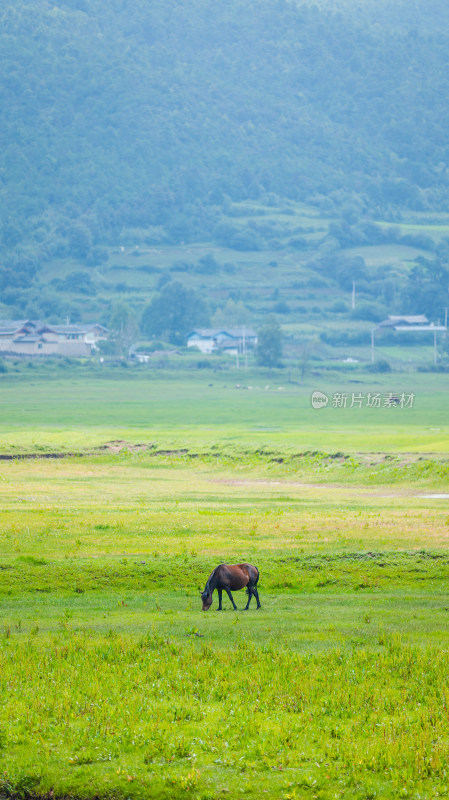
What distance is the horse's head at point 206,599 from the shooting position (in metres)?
22.1

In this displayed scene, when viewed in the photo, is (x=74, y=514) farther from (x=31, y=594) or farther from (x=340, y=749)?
(x=340, y=749)

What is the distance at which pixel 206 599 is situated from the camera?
22250 millimetres

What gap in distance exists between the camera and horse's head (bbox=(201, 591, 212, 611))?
22.1m

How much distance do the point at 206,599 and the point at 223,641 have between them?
3046 millimetres

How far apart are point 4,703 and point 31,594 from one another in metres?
10.2
